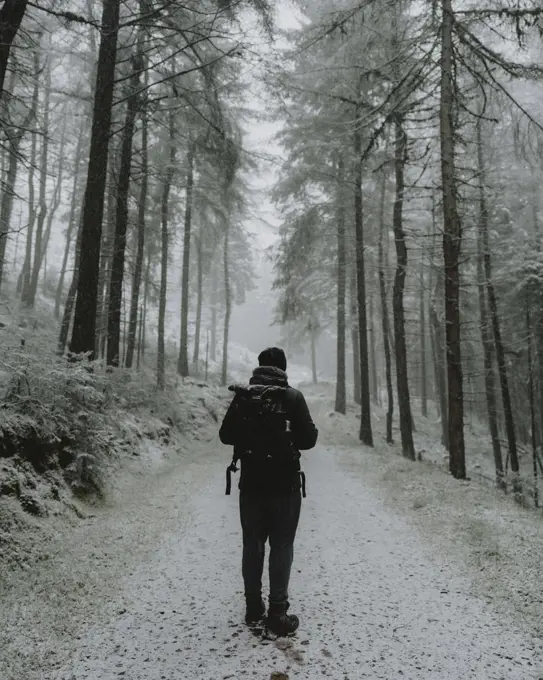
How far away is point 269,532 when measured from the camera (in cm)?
337

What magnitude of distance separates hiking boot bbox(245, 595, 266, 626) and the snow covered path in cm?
9

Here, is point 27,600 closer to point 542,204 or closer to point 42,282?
point 542,204

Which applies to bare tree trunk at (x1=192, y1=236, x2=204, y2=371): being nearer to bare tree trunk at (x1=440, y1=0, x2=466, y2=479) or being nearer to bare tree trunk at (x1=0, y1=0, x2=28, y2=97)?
bare tree trunk at (x1=440, y1=0, x2=466, y2=479)

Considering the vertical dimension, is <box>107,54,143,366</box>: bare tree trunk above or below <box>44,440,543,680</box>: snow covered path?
above

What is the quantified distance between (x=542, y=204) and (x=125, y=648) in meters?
22.4

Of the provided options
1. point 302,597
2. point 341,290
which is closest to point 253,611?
point 302,597

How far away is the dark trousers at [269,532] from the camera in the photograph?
3299mm

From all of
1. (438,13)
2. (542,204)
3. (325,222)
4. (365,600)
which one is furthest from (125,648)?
(542,204)

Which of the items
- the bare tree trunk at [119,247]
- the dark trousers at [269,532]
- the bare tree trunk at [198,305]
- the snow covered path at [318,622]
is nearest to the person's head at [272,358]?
the dark trousers at [269,532]

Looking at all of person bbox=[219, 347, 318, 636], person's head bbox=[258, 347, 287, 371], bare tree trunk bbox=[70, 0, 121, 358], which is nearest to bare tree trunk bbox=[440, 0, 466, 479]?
person's head bbox=[258, 347, 287, 371]

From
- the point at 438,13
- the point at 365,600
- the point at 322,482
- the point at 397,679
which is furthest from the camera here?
the point at 438,13

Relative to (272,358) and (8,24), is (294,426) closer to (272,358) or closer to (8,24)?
(272,358)

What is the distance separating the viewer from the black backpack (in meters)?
3.28

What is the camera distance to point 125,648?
9.78 ft
